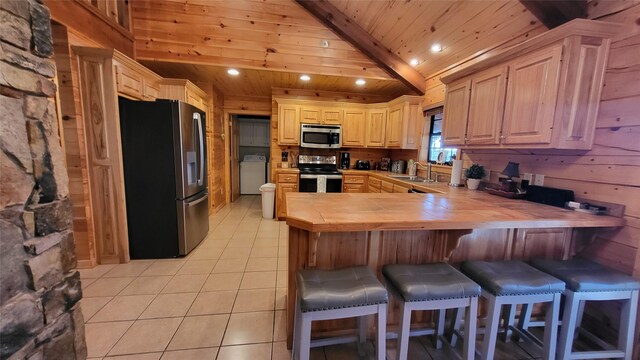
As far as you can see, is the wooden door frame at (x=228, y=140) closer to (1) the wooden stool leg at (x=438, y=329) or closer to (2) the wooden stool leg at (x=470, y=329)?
(1) the wooden stool leg at (x=438, y=329)

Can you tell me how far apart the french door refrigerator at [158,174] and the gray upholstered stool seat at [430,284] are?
2.46 m

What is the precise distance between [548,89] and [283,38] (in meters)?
3.18

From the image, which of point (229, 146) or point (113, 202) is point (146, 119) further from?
point (229, 146)

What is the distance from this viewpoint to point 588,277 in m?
1.43

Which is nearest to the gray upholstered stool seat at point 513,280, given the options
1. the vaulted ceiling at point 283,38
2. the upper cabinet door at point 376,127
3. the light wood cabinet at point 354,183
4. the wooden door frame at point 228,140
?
the vaulted ceiling at point 283,38

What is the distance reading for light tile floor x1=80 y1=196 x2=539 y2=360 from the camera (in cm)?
163

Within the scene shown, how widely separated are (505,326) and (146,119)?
370cm

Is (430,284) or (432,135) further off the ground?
(432,135)

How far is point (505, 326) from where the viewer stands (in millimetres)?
1771

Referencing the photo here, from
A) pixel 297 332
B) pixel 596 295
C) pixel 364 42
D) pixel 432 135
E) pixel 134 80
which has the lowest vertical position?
pixel 297 332

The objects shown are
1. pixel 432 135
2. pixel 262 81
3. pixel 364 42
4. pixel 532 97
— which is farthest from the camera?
pixel 262 81

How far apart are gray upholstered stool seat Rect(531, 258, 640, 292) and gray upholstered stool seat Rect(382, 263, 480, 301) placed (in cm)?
61

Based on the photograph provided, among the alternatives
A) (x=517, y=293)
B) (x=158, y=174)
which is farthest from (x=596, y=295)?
(x=158, y=174)

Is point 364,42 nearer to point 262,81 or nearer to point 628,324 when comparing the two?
point 262,81
